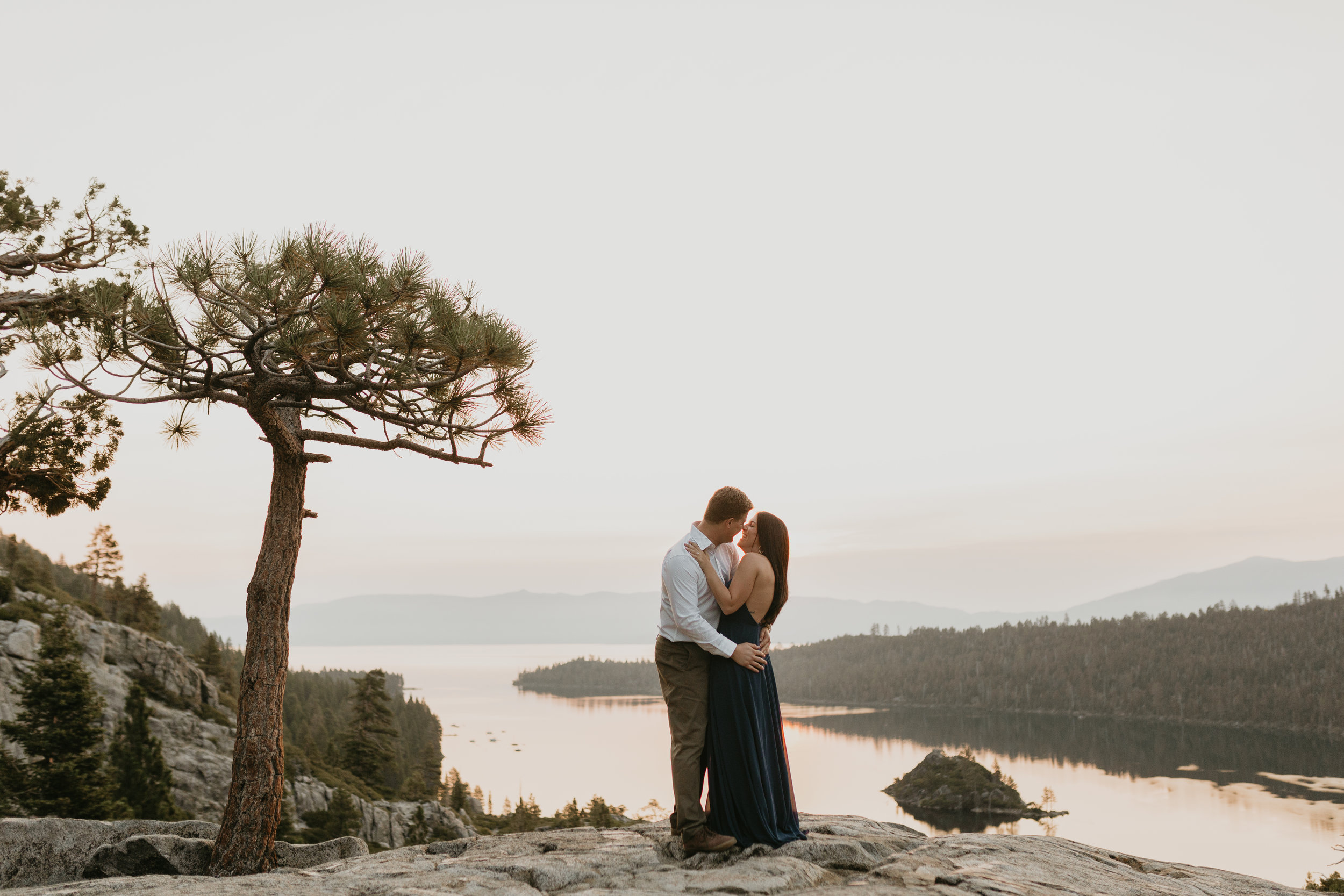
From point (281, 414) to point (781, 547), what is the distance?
5.60 m

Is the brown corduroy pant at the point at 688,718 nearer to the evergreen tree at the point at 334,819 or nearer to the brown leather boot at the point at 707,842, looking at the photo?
the brown leather boot at the point at 707,842

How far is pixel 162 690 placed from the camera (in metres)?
35.5

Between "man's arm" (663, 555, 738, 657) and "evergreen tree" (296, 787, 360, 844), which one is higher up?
"man's arm" (663, 555, 738, 657)

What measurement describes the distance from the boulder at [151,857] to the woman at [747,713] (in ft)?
16.9

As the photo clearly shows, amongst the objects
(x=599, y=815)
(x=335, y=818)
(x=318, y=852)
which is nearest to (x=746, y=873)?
(x=318, y=852)

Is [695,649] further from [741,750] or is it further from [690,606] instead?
[741,750]

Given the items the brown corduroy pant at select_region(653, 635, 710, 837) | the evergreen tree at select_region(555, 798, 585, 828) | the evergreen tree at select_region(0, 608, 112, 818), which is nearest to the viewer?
the brown corduroy pant at select_region(653, 635, 710, 837)

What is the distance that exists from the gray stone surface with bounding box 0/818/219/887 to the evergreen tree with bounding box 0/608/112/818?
1348cm

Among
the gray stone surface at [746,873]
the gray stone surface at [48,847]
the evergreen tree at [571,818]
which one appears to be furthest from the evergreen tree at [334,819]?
the gray stone surface at [746,873]

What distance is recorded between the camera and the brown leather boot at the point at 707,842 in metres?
5.83

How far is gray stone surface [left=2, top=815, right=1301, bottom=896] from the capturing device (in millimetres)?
5340

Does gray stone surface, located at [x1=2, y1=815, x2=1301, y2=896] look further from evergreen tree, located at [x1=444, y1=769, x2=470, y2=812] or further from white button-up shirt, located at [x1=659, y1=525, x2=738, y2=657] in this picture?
evergreen tree, located at [x1=444, y1=769, x2=470, y2=812]

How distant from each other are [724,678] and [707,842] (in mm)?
1177

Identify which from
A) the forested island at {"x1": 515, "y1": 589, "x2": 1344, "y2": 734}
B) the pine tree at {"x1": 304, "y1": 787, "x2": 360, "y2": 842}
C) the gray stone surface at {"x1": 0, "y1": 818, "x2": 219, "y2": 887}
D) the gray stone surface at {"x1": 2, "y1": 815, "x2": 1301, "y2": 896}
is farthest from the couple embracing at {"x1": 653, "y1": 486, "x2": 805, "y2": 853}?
the forested island at {"x1": 515, "y1": 589, "x2": 1344, "y2": 734}
